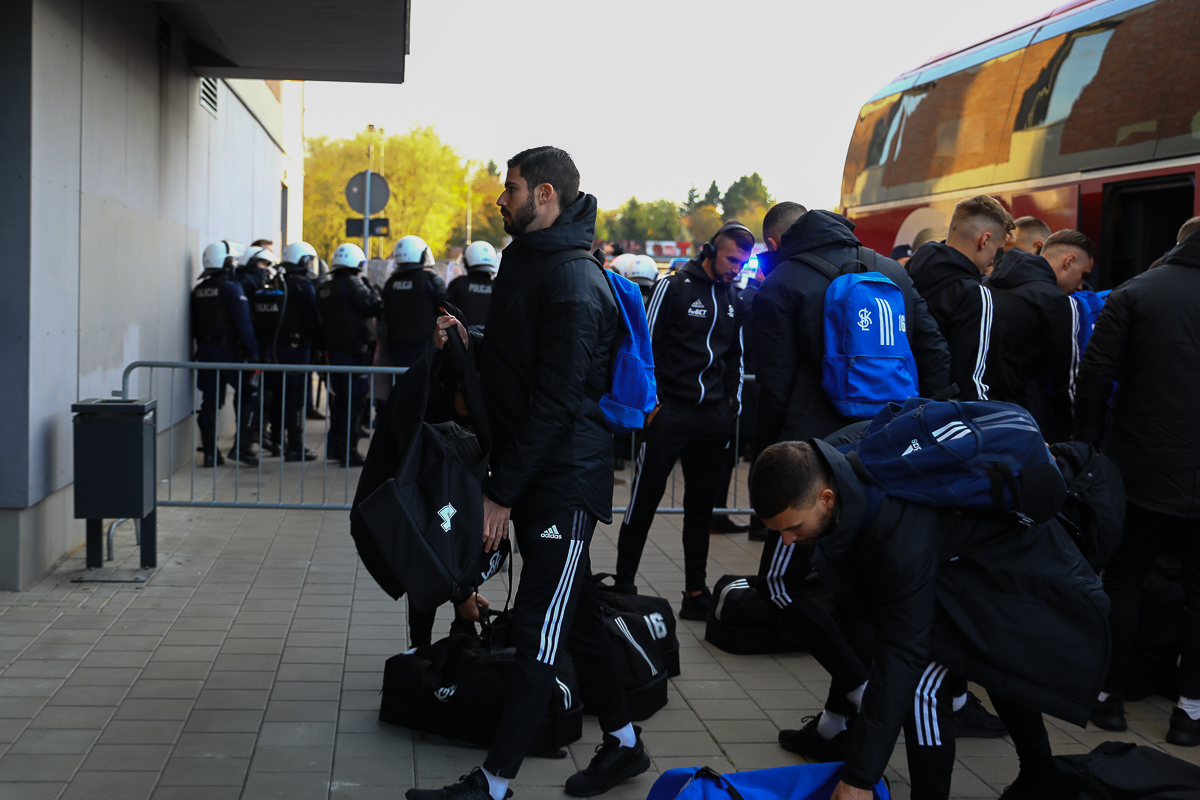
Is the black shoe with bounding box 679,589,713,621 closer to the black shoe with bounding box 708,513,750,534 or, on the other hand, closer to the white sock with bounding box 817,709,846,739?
the white sock with bounding box 817,709,846,739

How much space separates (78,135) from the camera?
21.7ft

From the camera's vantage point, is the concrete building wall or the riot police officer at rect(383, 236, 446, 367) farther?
the riot police officer at rect(383, 236, 446, 367)

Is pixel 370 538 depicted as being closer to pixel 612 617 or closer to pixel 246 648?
pixel 612 617

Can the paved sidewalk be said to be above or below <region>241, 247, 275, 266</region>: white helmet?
below

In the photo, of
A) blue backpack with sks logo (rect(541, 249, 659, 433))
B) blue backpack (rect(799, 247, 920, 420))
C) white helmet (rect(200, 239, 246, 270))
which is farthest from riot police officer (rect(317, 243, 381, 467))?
blue backpack with sks logo (rect(541, 249, 659, 433))

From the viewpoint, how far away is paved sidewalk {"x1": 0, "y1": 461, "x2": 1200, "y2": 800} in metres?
3.68

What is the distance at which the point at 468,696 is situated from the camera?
12.8ft

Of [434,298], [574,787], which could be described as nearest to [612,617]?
[574,787]

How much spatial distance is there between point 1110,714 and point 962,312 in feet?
5.96

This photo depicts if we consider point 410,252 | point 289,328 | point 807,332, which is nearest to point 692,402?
point 807,332

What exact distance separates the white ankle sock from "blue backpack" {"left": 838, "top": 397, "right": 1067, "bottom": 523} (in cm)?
223

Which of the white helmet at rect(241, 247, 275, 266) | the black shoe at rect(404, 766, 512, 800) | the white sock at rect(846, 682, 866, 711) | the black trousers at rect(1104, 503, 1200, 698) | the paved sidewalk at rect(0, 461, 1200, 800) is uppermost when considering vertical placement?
the white helmet at rect(241, 247, 275, 266)

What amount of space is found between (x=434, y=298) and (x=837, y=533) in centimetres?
803

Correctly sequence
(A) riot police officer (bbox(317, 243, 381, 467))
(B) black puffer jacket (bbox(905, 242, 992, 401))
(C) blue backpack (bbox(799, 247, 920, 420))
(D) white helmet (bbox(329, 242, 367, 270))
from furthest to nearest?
(D) white helmet (bbox(329, 242, 367, 270)) < (A) riot police officer (bbox(317, 243, 381, 467)) < (B) black puffer jacket (bbox(905, 242, 992, 401)) < (C) blue backpack (bbox(799, 247, 920, 420))
